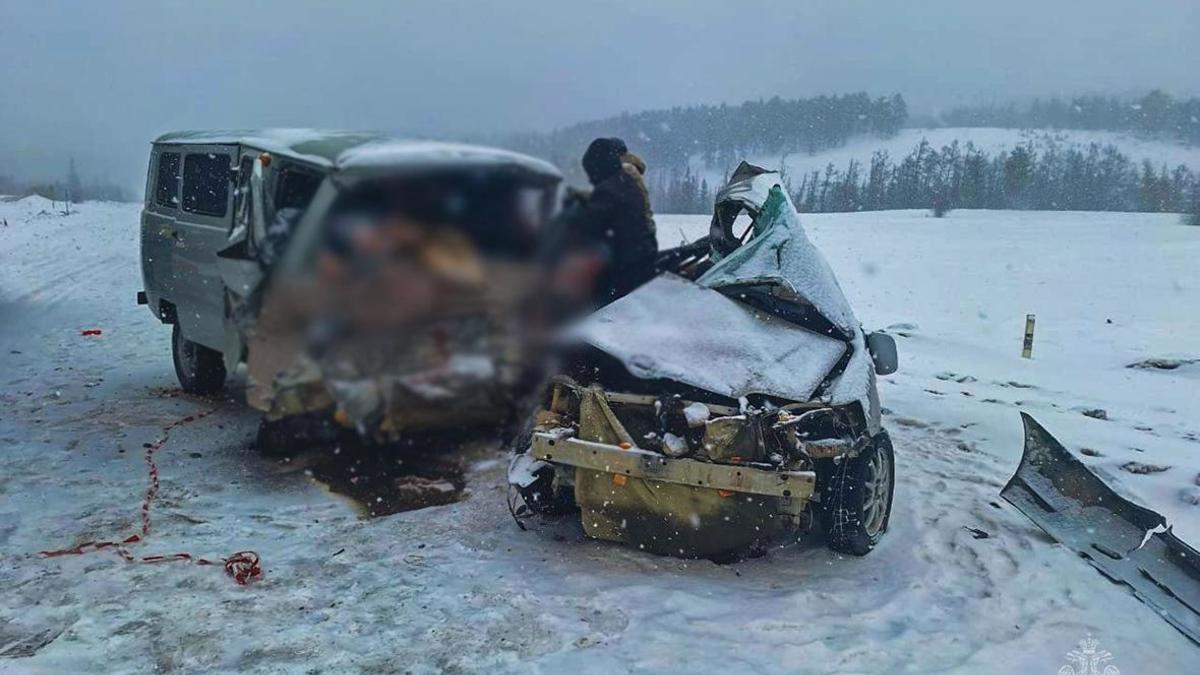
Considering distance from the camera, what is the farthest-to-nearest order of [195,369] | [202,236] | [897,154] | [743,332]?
[897,154]
[195,369]
[202,236]
[743,332]

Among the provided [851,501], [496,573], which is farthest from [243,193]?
[851,501]

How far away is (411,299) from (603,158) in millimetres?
1565

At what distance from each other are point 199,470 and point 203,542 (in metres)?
1.31

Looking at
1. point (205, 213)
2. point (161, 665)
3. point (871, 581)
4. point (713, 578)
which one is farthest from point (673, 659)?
point (205, 213)

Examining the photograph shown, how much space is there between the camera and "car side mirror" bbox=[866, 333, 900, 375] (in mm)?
5027

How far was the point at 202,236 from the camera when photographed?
18.4 ft

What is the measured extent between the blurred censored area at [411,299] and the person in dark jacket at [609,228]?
20cm

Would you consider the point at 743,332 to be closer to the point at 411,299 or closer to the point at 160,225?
the point at 411,299

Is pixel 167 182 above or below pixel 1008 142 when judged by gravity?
below

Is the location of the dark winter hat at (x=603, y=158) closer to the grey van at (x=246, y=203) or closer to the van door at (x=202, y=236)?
the grey van at (x=246, y=203)

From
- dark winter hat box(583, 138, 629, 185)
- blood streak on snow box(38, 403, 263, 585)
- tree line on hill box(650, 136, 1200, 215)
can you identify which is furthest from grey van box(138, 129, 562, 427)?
tree line on hill box(650, 136, 1200, 215)

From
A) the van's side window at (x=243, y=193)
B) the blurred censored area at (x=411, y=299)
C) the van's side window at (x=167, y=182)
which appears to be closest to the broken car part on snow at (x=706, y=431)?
the blurred censored area at (x=411, y=299)

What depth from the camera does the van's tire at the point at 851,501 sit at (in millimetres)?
4332

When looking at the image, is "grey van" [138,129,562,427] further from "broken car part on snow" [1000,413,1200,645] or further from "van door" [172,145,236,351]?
"broken car part on snow" [1000,413,1200,645]
